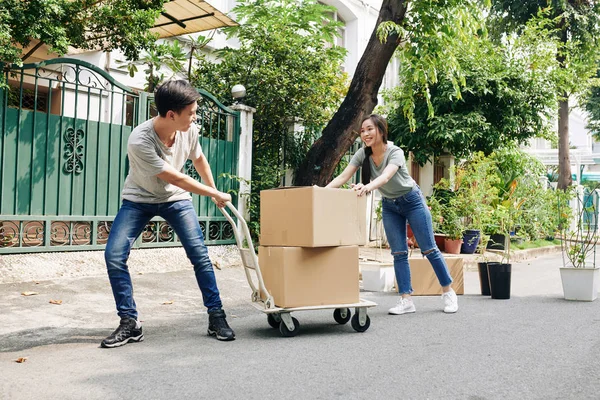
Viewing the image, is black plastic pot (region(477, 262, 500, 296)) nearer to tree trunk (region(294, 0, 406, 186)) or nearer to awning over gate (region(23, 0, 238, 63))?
tree trunk (region(294, 0, 406, 186))

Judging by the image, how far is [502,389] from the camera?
3.17 metres

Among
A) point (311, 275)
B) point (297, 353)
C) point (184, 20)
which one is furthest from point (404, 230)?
point (184, 20)

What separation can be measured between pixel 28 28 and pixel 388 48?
15.4 ft

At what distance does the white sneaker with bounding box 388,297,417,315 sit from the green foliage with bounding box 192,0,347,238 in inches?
150

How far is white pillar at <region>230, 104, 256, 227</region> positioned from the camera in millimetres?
8977

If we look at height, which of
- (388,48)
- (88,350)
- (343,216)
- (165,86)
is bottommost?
(88,350)

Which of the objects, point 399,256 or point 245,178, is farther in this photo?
point 245,178

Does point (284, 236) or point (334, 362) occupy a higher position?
point (284, 236)

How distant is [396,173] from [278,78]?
4375mm

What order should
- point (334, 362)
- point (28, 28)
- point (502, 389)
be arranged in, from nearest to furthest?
point (502, 389) < point (334, 362) < point (28, 28)

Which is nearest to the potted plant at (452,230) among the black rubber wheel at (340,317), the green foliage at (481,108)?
the green foliage at (481,108)

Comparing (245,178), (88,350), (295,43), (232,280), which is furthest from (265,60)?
(88,350)

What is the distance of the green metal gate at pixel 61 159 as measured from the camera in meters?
6.44

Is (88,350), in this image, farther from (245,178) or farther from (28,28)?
(245,178)
